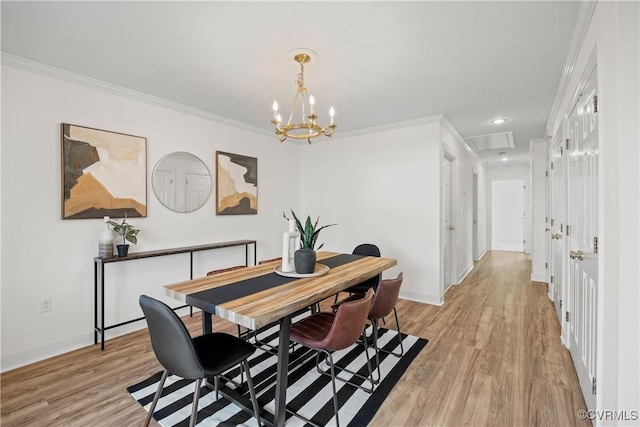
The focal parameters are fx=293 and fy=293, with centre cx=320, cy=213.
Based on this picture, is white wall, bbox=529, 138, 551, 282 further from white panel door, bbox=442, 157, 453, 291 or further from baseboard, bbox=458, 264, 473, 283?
white panel door, bbox=442, 157, 453, 291

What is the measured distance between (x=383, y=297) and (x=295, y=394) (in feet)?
2.90

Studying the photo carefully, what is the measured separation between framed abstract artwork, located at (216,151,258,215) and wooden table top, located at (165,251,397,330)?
1.60 meters

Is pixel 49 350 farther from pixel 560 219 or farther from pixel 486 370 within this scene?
pixel 560 219

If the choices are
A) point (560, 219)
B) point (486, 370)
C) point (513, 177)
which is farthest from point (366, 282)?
point (513, 177)

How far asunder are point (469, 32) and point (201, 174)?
301cm

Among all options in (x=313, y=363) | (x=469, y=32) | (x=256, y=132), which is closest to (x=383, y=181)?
(x=256, y=132)

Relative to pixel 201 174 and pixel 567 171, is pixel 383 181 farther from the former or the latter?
pixel 201 174

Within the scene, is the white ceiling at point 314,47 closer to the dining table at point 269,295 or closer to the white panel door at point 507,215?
the dining table at point 269,295

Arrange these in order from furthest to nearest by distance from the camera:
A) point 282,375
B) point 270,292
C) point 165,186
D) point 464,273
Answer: point 464,273 → point 165,186 → point 270,292 → point 282,375

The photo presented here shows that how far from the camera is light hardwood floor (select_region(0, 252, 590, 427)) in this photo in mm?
1740

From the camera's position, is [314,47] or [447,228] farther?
[447,228]

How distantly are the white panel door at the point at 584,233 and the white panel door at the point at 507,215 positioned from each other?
659cm

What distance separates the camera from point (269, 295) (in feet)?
5.61

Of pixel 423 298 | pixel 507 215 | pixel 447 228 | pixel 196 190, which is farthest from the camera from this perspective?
pixel 507 215
